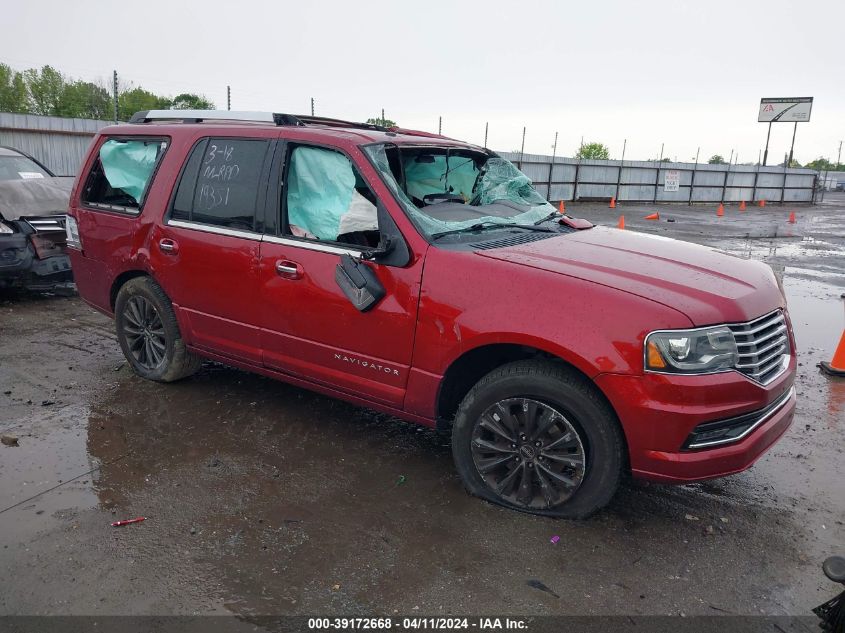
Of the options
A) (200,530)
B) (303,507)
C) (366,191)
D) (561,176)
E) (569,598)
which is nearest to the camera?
(569,598)

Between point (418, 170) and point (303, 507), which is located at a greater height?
point (418, 170)

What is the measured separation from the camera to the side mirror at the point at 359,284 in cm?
347

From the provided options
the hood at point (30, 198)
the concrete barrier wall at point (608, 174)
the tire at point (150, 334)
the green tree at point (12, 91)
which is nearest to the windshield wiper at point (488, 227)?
the tire at point (150, 334)

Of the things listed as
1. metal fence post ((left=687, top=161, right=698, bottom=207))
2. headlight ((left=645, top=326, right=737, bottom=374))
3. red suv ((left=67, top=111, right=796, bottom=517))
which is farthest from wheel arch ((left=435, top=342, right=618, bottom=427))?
metal fence post ((left=687, top=161, right=698, bottom=207))

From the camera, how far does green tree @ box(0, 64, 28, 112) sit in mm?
50625

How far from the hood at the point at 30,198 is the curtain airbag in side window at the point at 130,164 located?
10.3ft

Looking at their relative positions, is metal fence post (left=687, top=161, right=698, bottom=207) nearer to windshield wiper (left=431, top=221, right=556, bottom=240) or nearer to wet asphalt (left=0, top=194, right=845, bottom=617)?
wet asphalt (left=0, top=194, right=845, bottom=617)

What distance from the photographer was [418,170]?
4297 mm

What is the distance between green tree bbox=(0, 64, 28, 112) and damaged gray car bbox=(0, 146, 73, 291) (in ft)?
163

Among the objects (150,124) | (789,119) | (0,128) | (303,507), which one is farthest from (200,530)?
(789,119)

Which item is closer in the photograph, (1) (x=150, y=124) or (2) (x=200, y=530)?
(2) (x=200, y=530)

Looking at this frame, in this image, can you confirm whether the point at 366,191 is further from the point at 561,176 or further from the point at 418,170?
the point at 561,176

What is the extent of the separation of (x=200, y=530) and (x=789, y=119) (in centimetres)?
5584

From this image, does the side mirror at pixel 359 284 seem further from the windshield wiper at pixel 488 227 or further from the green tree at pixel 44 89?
the green tree at pixel 44 89
